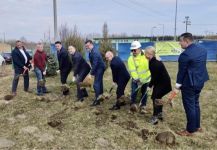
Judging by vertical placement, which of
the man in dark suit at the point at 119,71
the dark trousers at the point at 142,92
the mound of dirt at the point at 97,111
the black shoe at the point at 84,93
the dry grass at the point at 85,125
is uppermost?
the man in dark suit at the point at 119,71

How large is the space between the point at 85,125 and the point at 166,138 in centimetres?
181

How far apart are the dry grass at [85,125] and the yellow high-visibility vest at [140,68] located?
884 millimetres

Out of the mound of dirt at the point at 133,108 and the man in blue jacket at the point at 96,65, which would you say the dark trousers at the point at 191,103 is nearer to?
the mound of dirt at the point at 133,108

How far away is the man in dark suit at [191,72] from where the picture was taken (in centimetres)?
532

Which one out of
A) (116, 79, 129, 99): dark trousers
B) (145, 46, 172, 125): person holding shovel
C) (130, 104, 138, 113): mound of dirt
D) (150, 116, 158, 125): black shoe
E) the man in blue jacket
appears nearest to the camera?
(145, 46, 172, 125): person holding shovel

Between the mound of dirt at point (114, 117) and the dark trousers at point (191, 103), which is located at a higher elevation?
the dark trousers at point (191, 103)

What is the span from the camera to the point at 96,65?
25.0 ft

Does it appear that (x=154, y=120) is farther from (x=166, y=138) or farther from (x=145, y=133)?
(x=166, y=138)

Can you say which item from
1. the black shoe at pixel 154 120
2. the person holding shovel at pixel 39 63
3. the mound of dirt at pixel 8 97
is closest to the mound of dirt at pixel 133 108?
the black shoe at pixel 154 120

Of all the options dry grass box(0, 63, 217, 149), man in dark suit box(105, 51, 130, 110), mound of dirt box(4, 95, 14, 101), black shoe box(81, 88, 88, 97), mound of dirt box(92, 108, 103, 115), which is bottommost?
dry grass box(0, 63, 217, 149)

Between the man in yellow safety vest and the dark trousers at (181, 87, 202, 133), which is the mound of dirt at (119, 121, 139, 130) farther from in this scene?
the dark trousers at (181, 87, 202, 133)

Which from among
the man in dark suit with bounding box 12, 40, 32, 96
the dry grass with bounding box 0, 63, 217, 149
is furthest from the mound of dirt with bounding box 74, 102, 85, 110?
the man in dark suit with bounding box 12, 40, 32, 96

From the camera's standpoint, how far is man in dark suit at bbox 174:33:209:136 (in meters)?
5.32

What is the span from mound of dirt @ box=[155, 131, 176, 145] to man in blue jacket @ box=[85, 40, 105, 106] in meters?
2.73
